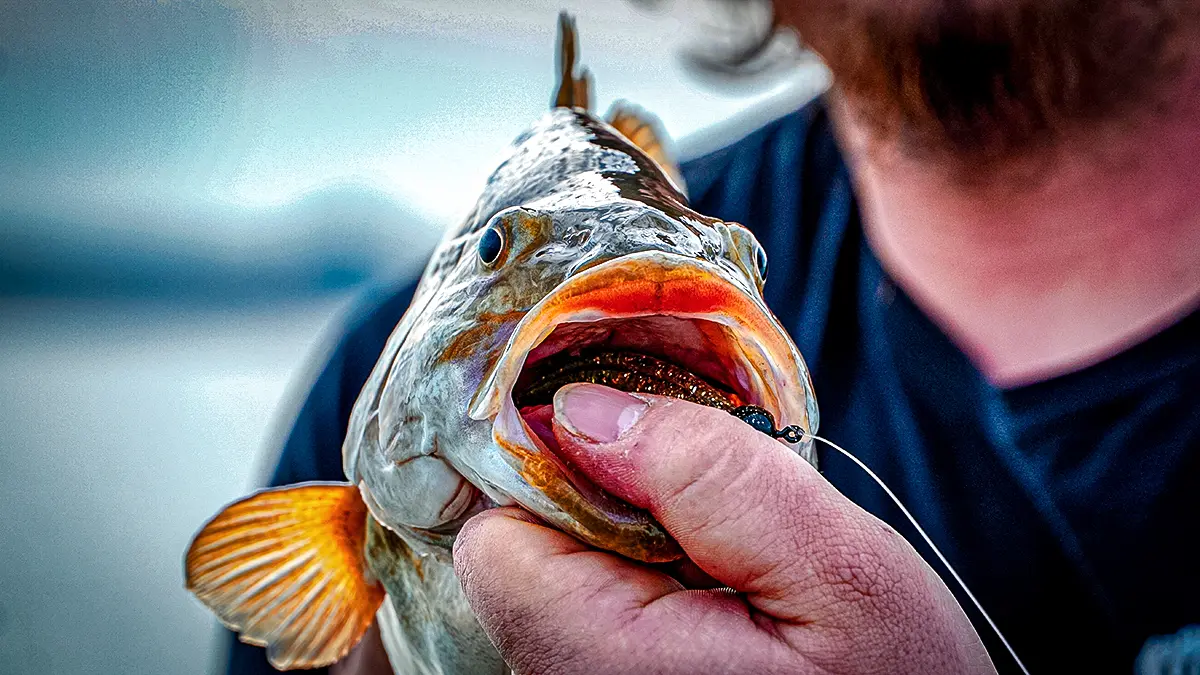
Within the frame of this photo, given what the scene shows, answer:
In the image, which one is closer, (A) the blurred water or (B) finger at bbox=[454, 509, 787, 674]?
(B) finger at bbox=[454, 509, 787, 674]

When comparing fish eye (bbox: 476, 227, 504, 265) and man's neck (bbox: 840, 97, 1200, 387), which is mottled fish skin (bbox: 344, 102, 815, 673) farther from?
man's neck (bbox: 840, 97, 1200, 387)

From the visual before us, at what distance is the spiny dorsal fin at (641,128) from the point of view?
0.82 metres

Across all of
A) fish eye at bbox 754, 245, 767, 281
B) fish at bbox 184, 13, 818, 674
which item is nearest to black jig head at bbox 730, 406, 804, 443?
fish at bbox 184, 13, 818, 674

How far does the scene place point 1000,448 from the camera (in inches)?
34.5

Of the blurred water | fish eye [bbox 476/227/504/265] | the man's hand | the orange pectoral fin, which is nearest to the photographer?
the man's hand

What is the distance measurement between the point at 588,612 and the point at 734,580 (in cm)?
7

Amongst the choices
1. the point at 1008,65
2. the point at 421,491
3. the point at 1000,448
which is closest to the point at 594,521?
the point at 421,491

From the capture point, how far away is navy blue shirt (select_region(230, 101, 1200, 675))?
32.0 inches

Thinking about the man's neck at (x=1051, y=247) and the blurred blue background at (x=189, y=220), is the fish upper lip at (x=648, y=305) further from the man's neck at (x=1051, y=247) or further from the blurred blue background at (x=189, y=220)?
the man's neck at (x=1051, y=247)

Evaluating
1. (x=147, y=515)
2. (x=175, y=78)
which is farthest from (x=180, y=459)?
(x=175, y=78)

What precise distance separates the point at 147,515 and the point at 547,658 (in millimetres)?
685

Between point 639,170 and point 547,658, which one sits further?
point 639,170

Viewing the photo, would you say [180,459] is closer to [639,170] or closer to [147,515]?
[147,515]

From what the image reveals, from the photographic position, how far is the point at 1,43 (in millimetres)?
739
